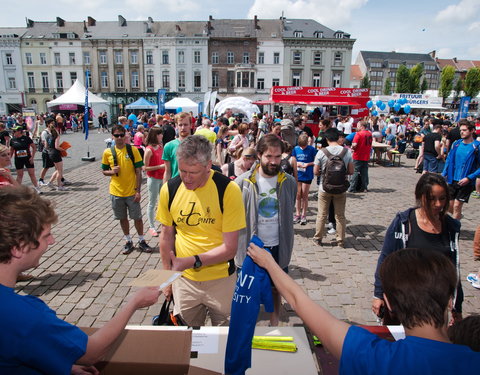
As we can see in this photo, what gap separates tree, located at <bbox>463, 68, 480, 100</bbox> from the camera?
2557 inches

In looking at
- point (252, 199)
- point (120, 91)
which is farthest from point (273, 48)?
point (252, 199)

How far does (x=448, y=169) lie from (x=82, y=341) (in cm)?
655

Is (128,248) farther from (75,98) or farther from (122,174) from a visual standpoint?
(75,98)

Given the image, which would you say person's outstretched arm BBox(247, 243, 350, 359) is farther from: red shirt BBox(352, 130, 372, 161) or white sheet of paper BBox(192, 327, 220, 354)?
red shirt BBox(352, 130, 372, 161)

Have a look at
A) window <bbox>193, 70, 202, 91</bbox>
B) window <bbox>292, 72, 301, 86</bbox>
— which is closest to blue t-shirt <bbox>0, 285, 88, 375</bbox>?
window <bbox>193, 70, 202, 91</bbox>

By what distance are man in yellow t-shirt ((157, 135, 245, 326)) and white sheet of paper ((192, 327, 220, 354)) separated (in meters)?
0.47

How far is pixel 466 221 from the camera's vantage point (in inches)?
277

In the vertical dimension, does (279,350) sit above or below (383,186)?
above

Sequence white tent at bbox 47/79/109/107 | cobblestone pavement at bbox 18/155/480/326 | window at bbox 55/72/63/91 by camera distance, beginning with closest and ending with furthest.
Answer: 1. cobblestone pavement at bbox 18/155/480/326
2. white tent at bbox 47/79/109/107
3. window at bbox 55/72/63/91

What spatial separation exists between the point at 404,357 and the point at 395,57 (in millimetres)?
104184

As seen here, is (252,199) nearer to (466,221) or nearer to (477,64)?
(466,221)

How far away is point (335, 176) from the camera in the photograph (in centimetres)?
536

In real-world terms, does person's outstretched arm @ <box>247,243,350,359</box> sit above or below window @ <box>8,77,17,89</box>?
below

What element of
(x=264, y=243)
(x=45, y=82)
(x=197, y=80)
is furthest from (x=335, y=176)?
(x=45, y=82)
